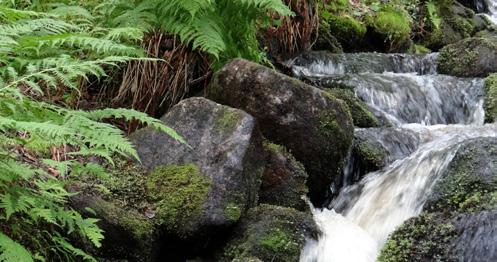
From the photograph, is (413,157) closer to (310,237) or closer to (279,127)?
(279,127)

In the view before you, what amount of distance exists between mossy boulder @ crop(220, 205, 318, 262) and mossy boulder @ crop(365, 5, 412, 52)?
19.7 ft

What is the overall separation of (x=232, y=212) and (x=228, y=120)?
27.9 inches

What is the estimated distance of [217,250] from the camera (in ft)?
11.1

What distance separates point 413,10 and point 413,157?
21.7ft

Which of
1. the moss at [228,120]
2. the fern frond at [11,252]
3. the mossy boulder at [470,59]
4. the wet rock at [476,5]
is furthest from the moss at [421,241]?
the wet rock at [476,5]

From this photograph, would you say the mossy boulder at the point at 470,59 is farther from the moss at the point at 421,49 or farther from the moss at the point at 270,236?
the moss at the point at 270,236

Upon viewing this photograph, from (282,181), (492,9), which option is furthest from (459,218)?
(492,9)

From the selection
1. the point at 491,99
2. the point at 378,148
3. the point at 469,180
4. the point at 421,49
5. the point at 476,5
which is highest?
the point at 469,180

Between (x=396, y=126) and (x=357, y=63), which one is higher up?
(x=357, y=63)

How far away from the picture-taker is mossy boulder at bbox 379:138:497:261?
3.03 m

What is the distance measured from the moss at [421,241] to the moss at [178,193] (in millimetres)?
1199

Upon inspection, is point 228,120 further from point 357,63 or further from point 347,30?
point 347,30

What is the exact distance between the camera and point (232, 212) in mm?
3355

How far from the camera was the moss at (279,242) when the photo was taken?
130 inches
